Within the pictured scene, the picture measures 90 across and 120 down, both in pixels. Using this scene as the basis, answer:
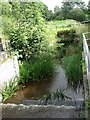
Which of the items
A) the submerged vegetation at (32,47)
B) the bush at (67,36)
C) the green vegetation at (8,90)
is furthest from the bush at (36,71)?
the bush at (67,36)

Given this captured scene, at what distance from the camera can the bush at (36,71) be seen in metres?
5.18

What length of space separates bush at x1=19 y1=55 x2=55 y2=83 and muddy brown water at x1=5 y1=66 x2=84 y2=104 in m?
0.13

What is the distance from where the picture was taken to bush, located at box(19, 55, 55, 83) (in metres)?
5.18

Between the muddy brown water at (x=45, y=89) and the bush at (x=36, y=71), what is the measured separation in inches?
5.2

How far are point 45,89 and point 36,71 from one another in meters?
0.57

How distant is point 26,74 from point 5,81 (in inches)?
29.7

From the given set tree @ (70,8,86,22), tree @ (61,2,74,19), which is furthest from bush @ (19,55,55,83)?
tree @ (61,2,74,19)

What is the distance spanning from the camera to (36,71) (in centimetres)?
518

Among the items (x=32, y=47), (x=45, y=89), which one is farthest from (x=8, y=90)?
(x=32, y=47)

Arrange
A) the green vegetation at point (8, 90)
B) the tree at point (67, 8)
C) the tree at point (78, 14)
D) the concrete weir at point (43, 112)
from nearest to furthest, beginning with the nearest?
the concrete weir at point (43, 112) < the green vegetation at point (8, 90) < the tree at point (78, 14) < the tree at point (67, 8)

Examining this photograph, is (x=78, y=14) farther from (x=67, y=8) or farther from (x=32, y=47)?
(x=32, y=47)

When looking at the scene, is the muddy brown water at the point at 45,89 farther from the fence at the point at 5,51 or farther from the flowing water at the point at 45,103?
the fence at the point at 5,51

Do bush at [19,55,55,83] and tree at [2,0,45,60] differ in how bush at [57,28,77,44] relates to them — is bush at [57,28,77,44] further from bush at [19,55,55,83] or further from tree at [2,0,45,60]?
bush at [19,55,55,83]

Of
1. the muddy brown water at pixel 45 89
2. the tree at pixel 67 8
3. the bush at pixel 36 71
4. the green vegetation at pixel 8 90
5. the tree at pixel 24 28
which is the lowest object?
the muddy brown water at pixel 45 89
